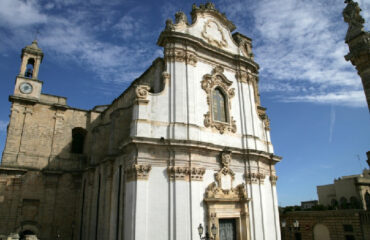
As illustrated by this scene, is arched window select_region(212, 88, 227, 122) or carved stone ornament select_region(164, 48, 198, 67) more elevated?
carved stone ornament select_region(164, 48, 198, 67)

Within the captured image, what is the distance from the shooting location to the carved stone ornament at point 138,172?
12.3 metres

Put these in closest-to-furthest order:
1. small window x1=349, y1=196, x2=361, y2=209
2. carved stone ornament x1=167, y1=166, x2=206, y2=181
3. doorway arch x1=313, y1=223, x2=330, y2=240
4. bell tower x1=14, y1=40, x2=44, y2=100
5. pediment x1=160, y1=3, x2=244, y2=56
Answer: carved stone ornament x1=167, y1=166, x2=206, y2=181, pediment x1=160, y1=3, x2=244, y2=56, bell tower x1=14, y1=40, x2=44, y2=100, doorway arch x1=313, y1=223, x2=330, y2=240, small window x1=349, y1=196, x2=361, y2=209

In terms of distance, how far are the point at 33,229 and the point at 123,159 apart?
9.97m

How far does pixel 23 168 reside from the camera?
753 inches

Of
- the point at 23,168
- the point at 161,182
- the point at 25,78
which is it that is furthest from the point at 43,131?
the point at 161,182

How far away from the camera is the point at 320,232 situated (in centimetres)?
2858

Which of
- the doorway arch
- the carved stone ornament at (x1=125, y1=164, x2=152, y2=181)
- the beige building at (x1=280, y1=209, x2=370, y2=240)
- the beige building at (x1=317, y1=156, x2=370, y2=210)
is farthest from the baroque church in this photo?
the beige building at (x1=317, y1=156, x2=370, y2=210)

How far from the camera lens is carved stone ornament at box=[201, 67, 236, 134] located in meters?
15.2

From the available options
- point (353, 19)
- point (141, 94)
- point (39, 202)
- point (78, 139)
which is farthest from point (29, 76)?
point (353, 19)

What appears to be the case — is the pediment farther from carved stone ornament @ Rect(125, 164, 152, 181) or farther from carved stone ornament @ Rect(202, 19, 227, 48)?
carved stone ornament @ Rect(125, 164, 152, 181)

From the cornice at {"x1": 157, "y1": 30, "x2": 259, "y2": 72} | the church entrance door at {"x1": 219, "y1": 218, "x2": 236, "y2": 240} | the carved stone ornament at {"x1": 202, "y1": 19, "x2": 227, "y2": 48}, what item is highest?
the carved stone ornament at {"x1": 202, "y1": 19, "x2": 227, "y2": 48}

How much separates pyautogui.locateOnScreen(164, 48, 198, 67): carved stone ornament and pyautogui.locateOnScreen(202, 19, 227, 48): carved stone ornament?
231 cm

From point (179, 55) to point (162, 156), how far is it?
5.68 meters

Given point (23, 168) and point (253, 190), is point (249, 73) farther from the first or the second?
point (23, 168)
